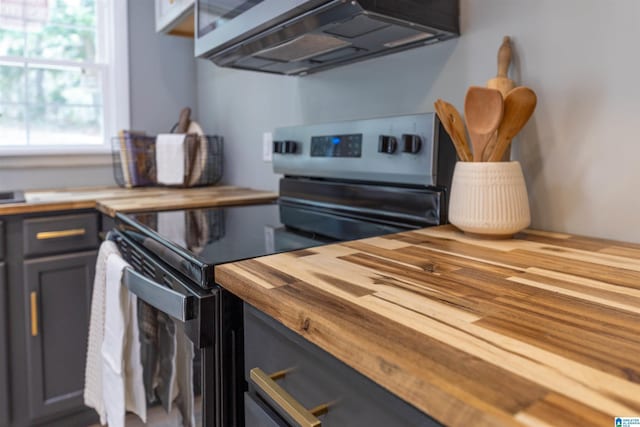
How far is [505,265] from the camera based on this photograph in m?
0.67

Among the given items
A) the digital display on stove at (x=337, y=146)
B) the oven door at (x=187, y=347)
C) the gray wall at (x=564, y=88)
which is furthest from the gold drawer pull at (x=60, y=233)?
the gray wall at (x=564, y=88)

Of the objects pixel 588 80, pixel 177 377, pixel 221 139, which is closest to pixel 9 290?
pixel 177 377

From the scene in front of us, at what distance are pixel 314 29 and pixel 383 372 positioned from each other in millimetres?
830

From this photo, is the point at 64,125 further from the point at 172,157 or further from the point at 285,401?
the point at 285,401

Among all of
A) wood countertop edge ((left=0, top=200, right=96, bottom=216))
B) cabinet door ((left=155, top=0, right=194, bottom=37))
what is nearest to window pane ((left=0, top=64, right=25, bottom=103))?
cabinet door ((left=155, top=0, right=194, bottom=37))

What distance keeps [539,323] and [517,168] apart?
504 millimetres

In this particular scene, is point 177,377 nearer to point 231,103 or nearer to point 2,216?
point 2,216

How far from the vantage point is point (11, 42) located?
202 centimetres

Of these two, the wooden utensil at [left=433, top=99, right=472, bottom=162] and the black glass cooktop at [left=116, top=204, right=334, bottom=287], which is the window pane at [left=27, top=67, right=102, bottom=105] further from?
the wooden utensil at [left=433, top=99, right=472, bottom=162]

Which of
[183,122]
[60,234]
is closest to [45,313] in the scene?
[60,234]

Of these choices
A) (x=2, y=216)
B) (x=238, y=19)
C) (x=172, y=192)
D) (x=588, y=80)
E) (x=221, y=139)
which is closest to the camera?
(x=588, y=80)

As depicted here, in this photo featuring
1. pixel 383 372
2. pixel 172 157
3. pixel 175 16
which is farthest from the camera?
pixel 172 157

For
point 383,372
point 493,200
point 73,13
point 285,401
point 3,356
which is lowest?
point 3,356

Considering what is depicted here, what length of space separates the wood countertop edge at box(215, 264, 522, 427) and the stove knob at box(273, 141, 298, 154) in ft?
2.77
